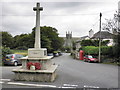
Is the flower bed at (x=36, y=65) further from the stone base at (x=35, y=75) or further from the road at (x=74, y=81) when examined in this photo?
the road at (x=74, y=81)

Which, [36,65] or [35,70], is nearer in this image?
[35,70]

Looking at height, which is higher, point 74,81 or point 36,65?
point 36,65

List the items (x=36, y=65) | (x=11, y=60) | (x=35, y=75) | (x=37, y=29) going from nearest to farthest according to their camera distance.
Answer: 1. (x=35, y=75)
2. (x=36, y=65)
3. (x=37, y=29)
4. (x=11, y=60)

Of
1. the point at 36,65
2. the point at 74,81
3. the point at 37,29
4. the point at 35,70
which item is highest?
the point at 37,29

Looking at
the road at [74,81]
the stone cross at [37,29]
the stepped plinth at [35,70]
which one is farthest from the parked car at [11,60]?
the stone cross at [37,29]

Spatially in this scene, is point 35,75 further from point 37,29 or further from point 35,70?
point 37,29

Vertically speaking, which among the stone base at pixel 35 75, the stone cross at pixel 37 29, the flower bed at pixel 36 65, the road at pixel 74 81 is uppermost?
the stone cross at pixel 37 29

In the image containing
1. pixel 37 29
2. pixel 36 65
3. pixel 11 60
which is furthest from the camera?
pixel 11 60

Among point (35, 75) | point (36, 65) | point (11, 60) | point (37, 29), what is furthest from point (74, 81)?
point (11, 60)

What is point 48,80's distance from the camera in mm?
6656

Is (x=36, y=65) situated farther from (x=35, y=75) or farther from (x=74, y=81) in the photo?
(x=74, y=81)

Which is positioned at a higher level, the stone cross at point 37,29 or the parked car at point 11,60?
the stone cross at point 37,29

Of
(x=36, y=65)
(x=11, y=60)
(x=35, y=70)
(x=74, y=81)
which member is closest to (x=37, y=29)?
(x=36, y=65)

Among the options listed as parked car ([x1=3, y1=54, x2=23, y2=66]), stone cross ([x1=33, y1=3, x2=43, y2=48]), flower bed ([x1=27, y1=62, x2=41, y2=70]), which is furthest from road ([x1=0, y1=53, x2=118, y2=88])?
parked car ([x1=3, y1=54, x2=23, y2=66])
